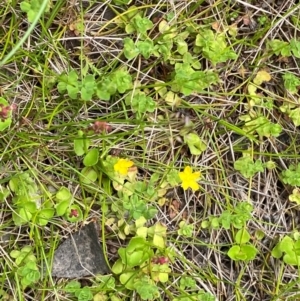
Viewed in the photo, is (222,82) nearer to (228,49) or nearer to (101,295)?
(228,49)

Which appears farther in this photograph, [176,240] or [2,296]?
[176,240]

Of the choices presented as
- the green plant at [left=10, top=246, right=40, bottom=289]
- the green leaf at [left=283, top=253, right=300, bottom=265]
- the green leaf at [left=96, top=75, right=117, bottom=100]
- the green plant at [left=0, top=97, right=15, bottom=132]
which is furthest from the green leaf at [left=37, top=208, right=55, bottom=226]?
the green leaf at [left=283, top=253, right=300, bottom=265]

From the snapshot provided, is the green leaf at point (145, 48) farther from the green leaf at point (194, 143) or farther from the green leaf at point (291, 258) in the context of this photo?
the green leaf at point (291, 258)

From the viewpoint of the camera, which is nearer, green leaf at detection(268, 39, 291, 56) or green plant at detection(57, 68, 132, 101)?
green plant at detection(57, 68, 132, 101)

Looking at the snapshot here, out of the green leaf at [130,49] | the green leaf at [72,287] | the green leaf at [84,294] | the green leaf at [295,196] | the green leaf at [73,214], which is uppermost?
the green leaf at [130,49]

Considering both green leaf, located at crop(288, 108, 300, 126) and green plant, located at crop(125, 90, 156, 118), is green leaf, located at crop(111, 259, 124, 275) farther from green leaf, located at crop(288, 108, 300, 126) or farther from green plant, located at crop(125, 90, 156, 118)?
green leaf, located at crop(288, 108, 300, 126)

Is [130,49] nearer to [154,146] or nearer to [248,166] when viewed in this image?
[154,146]

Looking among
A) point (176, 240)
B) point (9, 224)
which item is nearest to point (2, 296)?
point (9, 224)

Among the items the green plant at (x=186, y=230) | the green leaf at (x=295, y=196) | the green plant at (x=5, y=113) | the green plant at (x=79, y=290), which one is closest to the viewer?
the green plant at (x=5, y=113)

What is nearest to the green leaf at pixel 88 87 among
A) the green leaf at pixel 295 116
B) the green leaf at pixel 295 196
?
the green leaf at pixel 295 116
